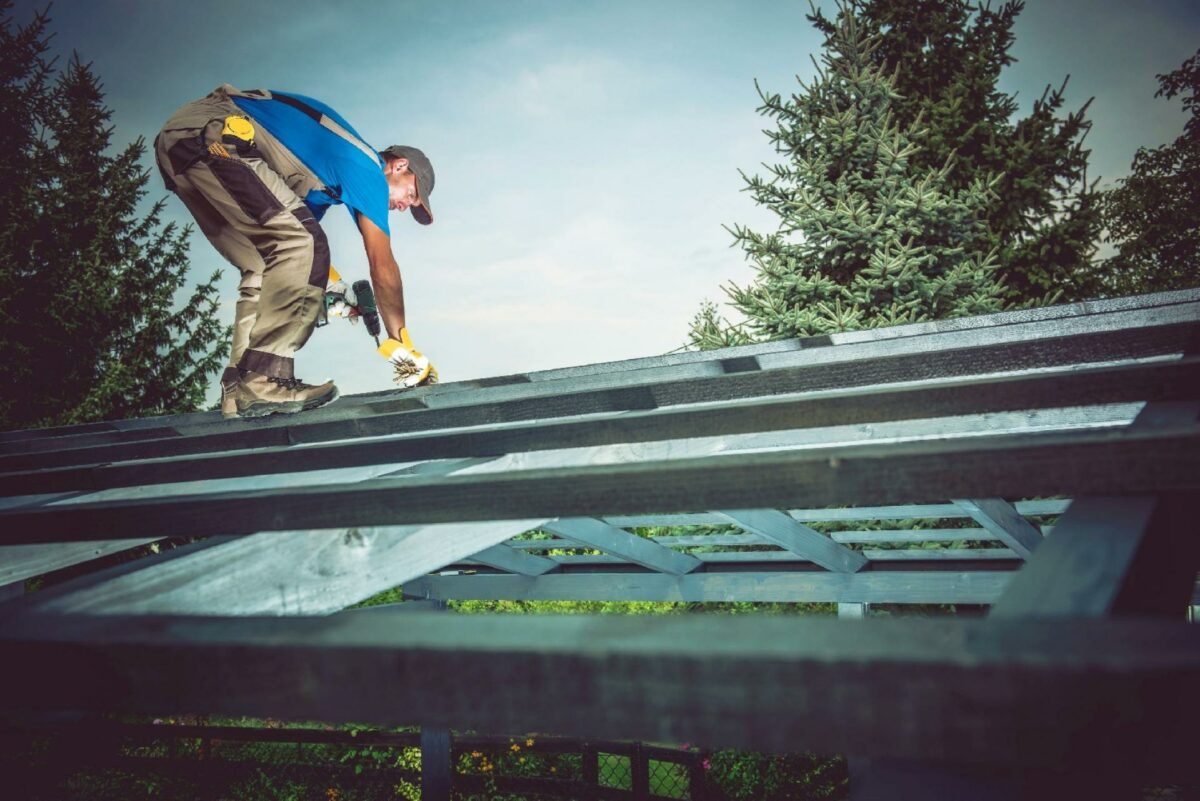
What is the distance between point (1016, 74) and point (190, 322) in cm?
2087

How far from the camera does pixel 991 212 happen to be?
348 inches

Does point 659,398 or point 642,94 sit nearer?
point 659,398

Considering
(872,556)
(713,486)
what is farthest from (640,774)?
(713,486)

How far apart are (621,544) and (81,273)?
15919 millimetres

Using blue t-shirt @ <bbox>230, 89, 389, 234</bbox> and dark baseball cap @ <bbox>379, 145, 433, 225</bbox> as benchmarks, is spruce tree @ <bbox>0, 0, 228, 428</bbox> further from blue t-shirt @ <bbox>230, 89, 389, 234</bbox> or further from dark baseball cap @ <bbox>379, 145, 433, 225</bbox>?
blue t-shirt @ <bbox>230, 89, 389, 234</bbox>

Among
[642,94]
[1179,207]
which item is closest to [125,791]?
[642,94]

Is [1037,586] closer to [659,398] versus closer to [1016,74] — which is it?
[659,398]

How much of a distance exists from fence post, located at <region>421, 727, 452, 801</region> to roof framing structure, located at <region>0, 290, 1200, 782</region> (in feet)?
14.4

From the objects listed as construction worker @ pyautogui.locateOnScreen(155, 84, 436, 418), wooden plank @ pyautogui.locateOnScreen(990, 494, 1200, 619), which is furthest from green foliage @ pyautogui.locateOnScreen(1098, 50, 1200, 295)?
wooden plank @ pyautogui.locateOnScreen(990, 494, 1200, 619)

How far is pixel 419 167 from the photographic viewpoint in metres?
3.50

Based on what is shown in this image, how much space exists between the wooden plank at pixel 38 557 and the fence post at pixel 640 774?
535 centimetres

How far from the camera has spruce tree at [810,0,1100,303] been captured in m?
8.60

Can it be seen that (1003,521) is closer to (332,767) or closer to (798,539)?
(798,539)

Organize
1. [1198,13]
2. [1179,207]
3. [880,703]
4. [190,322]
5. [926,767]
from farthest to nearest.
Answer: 1. [1198,13]
2. [1179,207]
3. [190,322]
4. [926,767]
5. [880,703]
